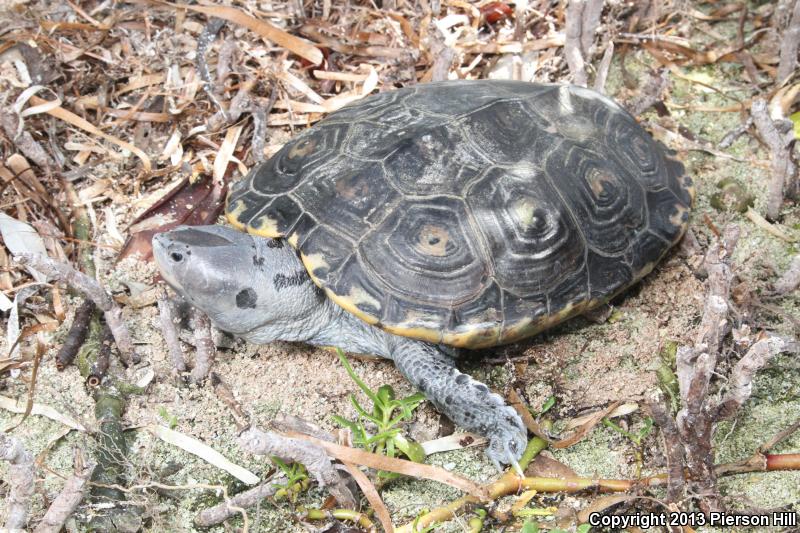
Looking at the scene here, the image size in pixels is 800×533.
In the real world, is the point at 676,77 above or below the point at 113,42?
above

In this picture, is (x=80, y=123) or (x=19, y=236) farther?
(x=80, y=123)

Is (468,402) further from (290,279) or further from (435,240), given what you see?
(290,279)

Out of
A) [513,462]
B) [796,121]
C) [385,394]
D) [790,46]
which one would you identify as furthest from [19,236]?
[790,46]

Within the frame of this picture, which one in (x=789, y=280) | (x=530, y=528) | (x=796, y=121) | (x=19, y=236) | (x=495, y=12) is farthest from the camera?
(x=495, y=12)

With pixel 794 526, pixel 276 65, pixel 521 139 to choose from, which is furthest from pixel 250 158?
pixel 794 526

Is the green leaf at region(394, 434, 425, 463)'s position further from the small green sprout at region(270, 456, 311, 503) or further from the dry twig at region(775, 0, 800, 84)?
the dry twig at region(775, 0, 800, 84)

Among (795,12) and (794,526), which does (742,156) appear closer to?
(795,12)
